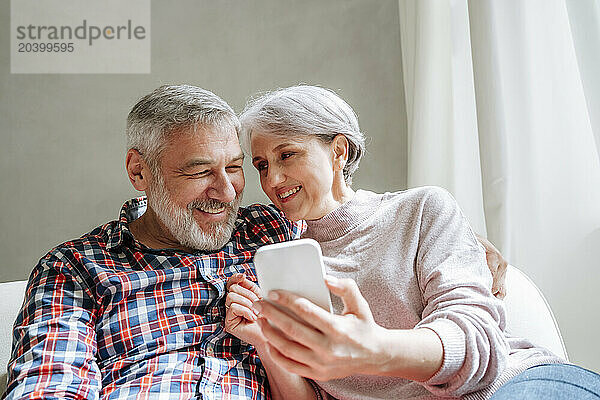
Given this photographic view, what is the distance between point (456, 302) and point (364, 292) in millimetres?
258

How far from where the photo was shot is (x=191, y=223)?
5.45ft

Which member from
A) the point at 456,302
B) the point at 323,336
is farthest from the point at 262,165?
the point at 323,336

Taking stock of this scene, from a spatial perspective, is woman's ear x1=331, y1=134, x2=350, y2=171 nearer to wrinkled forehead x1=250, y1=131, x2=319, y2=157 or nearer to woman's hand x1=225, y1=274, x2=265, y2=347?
wrinkled forehead x1=250, y1=131, x2=319, y2=157

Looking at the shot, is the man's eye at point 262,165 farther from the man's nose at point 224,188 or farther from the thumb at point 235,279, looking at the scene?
the thumb at point 235,279

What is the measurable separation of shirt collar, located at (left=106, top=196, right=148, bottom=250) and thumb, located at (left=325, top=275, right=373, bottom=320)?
0.78 metres

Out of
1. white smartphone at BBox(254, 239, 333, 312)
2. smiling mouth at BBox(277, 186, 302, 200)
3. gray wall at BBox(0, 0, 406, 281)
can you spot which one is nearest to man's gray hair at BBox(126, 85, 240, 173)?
smiling mouth at BBox(277, 186, 302, 200)

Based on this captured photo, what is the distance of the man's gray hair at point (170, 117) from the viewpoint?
1650 millimetres

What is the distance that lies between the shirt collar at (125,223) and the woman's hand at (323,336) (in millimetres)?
695

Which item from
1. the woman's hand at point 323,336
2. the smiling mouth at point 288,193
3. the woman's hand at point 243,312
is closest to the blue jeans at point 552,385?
the woman's hand at point 323,336

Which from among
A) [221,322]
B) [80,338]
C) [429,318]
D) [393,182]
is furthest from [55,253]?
[393,182]

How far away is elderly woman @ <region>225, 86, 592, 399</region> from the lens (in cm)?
104

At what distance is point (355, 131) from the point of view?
1.69 meters

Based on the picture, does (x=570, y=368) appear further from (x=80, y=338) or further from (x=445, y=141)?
(x=445, y=141)

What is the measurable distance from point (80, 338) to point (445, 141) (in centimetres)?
144
